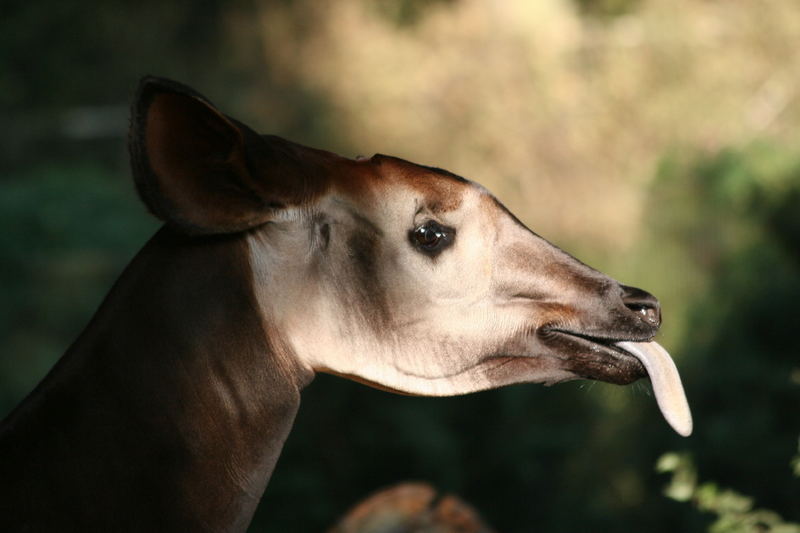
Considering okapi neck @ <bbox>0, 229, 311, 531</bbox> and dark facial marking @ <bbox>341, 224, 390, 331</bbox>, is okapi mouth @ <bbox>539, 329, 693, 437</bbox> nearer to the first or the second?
dark facial marking @ <bbox>341, 224, 390, 331</bbox>

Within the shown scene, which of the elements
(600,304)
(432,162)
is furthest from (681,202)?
(600,304)

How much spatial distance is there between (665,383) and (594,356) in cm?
13

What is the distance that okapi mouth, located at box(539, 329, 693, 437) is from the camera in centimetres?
177

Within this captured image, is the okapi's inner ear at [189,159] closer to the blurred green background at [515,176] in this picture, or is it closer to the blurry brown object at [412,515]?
the blurry brown object at [412,515]

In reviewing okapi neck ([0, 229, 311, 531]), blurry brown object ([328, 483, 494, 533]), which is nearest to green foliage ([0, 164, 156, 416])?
blurry brown object ([328, 483, 494, 533])

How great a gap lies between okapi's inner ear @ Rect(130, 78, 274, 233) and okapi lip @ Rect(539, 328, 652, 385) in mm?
596

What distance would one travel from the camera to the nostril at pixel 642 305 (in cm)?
176

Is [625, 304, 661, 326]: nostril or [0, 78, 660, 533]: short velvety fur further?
[625, 304, 661, 326]: nostril

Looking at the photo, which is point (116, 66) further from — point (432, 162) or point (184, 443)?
point (184, 443)

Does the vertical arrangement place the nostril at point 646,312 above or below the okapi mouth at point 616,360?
above

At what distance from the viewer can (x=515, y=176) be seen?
801 centimetres

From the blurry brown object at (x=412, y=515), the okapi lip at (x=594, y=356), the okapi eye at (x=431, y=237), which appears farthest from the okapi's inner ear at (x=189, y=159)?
the blurry brown object at (x=412, y=515)

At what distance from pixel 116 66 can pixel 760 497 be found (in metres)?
6.75

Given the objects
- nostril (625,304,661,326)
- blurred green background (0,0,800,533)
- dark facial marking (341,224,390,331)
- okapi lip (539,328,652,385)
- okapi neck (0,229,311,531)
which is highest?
blurred green background (0,0,800,533)
